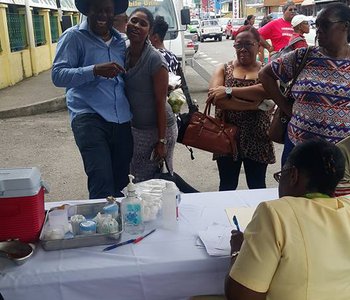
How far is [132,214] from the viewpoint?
1.77 m

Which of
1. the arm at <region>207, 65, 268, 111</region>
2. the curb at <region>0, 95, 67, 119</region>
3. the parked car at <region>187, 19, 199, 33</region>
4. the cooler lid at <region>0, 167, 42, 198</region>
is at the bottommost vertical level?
the curb at <region>0, 95, 67, 119</region>

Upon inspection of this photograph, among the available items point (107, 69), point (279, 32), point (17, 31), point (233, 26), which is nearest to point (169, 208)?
point (107, 69)

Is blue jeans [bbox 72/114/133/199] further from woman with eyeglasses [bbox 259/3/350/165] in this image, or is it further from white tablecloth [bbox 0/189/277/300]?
woman with eyeglasses [bbox 259/3/350/165]

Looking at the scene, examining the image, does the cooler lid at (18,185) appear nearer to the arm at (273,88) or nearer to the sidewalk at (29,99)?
the arm at (273,88)

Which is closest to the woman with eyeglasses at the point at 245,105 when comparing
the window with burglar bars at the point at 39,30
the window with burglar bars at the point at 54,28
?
the window with burglar bars at the point at 39,30

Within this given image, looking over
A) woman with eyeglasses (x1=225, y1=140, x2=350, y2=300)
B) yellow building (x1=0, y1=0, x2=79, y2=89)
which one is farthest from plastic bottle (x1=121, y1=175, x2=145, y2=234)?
yellow building (x1=0, y1=0, x2=79, y2=89)

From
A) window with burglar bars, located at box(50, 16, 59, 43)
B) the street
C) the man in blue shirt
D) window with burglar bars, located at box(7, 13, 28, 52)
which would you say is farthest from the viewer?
window with burglar bars, located at box(50, 16, 59, 43)

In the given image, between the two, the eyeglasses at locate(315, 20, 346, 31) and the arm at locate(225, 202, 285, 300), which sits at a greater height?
the eyeglasses at locate(315, 20, 346, 31)

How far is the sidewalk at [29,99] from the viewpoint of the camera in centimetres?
815

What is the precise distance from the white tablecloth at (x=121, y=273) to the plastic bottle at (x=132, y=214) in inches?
3.4

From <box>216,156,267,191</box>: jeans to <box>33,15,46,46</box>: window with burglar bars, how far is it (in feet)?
36.8

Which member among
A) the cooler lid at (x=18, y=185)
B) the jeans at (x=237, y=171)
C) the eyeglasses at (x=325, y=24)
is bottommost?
the jeans at (x=237, y=171)

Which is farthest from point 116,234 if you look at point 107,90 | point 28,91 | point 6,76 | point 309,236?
point 6,76

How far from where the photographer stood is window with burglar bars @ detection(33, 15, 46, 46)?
42.8 feet
